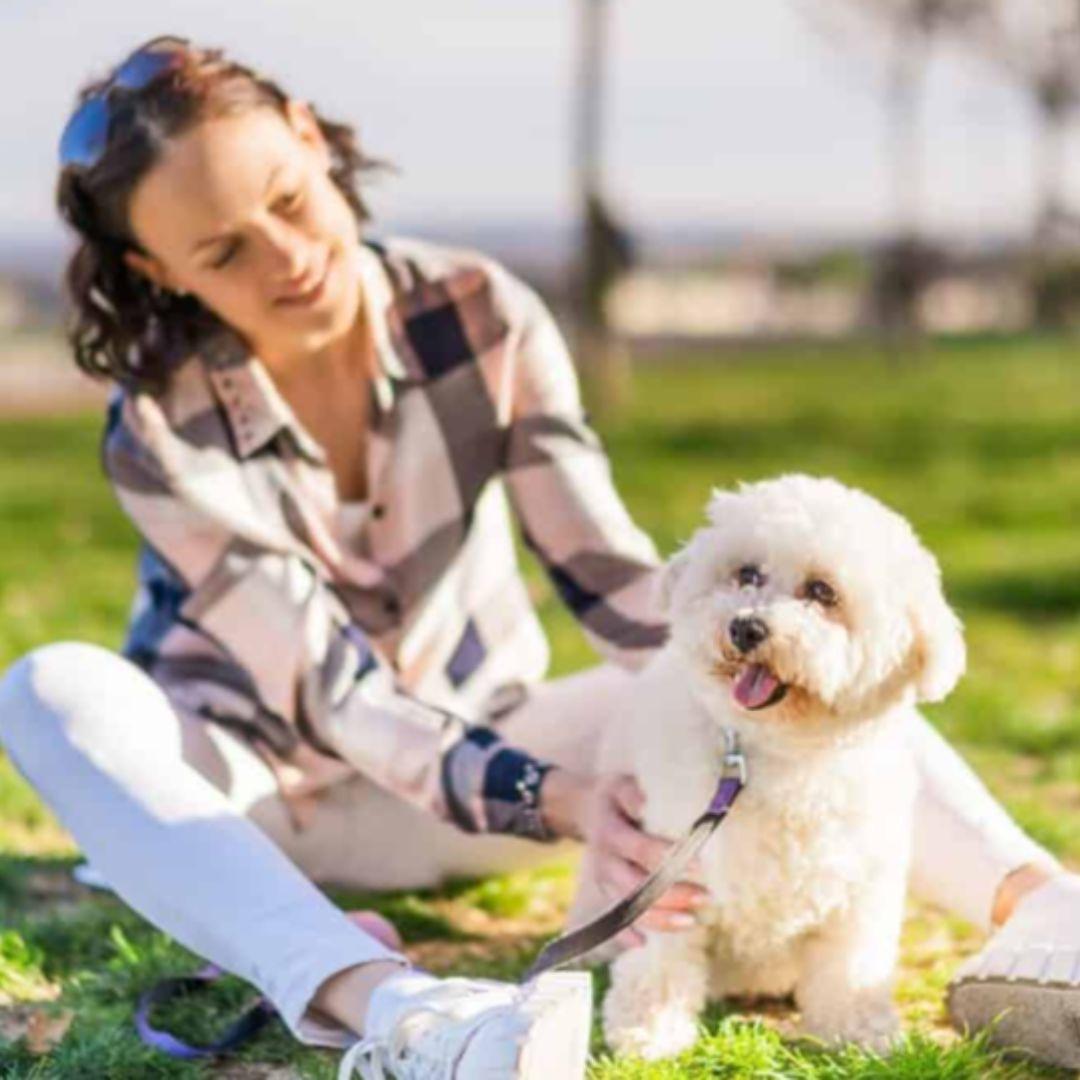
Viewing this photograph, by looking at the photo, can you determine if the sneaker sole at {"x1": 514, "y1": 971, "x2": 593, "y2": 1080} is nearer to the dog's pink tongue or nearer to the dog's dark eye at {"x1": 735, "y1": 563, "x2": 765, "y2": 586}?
the dog's pink tongue

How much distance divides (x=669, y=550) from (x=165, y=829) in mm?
5633

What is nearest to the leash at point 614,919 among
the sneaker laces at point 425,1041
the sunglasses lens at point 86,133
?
the sneaker laces at point 425,1041

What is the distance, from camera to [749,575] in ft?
9.60

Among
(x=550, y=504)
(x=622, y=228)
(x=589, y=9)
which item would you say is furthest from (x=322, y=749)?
(x=622, y=228)

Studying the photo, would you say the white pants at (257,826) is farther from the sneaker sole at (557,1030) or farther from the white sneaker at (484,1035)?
the sneaker sole at (557,1030)

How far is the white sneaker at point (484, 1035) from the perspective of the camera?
2.62 m

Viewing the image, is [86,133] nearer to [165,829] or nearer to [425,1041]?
[165,829]

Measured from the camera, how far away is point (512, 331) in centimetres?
380

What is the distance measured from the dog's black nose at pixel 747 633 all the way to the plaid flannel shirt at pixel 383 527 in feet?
2.58

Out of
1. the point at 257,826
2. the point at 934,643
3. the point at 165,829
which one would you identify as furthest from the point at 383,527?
the point at 934,643

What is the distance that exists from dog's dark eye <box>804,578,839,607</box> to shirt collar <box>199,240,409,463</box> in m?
1.11

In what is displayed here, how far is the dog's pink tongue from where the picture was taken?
9.37ft

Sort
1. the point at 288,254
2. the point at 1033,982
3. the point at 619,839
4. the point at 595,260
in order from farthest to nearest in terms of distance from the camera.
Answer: the point at 595,260 → the point at 288,254 → the point at 619,839 → the point at 1033,982

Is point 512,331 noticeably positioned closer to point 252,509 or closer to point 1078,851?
point 252,509
